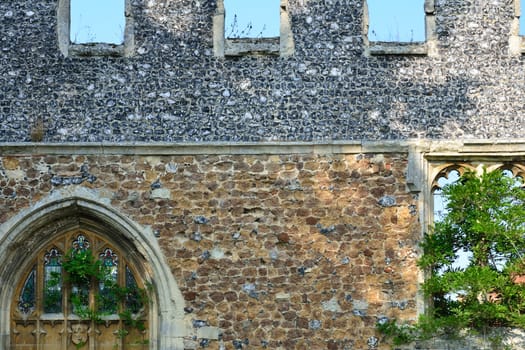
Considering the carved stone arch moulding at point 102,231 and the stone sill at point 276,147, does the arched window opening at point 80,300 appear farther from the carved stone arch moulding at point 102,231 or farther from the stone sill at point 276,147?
the stone sill at point 276,147

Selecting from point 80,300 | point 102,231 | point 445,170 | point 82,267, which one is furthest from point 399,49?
point 80,300

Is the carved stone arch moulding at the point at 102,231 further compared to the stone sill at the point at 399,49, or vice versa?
the stone sill at the point at 399,49

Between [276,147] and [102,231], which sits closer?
[276,147]

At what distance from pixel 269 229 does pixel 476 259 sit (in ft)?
6.67

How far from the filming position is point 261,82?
36.1 feet

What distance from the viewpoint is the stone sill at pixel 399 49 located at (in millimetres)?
10984

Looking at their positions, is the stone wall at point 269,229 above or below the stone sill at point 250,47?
below

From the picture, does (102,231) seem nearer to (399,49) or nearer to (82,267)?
(82,267)

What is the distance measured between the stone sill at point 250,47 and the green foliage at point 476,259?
222cm

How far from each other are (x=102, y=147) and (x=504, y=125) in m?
3.97

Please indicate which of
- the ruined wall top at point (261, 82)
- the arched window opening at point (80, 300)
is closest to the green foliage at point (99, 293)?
the arched window opening at point (80, 300)

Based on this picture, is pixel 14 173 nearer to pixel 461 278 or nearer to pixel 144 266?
pixel 144 266

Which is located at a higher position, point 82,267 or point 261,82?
point 261,82

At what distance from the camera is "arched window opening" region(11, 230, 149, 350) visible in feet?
35.8
